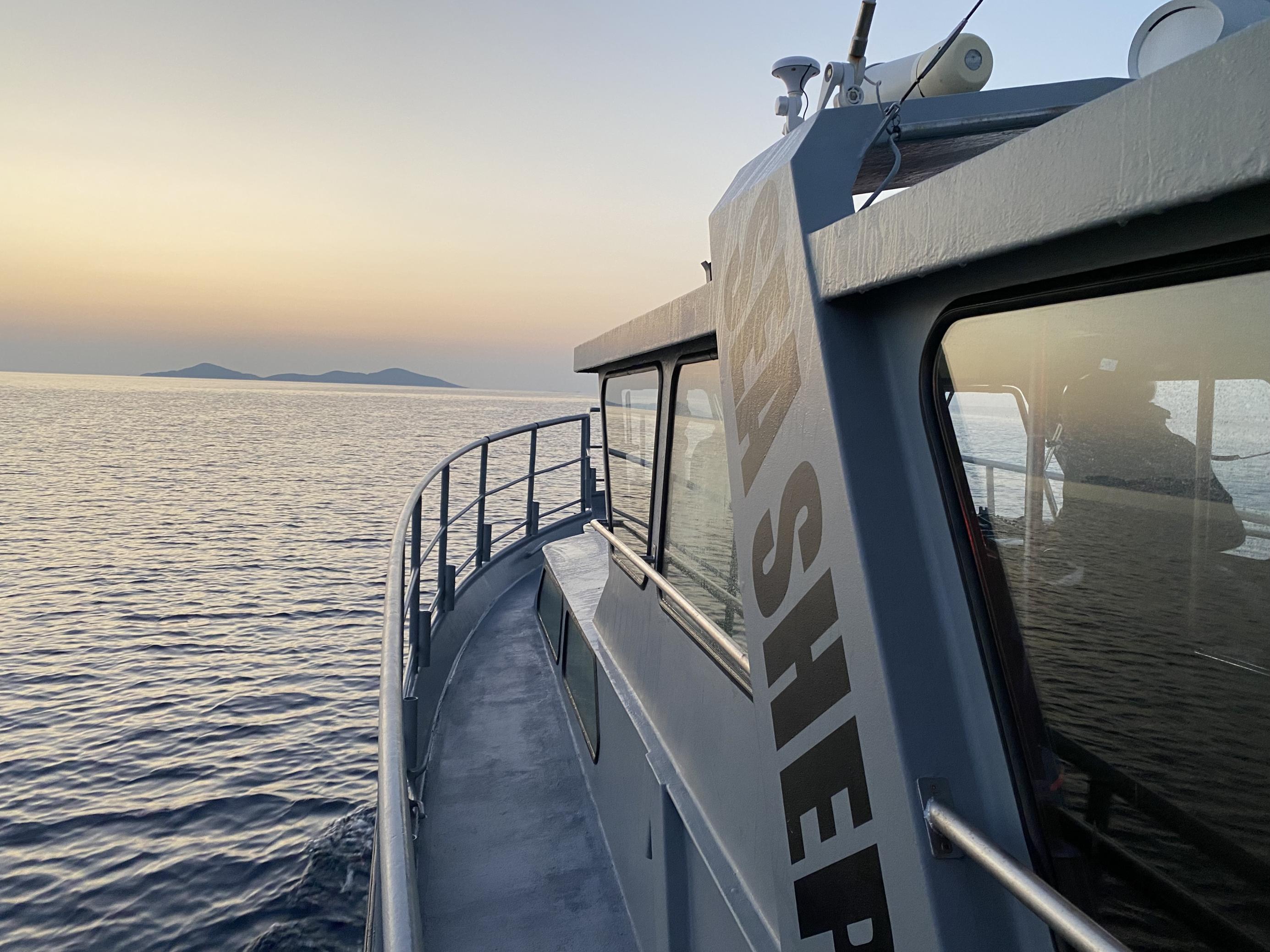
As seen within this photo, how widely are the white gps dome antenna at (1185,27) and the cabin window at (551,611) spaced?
4342 millimetres

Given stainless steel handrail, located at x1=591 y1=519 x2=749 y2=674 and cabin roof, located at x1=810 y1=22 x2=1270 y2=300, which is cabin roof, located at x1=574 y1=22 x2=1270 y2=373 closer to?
cabin roof, located at x1=810 y1=22 x2=1270 y2=300

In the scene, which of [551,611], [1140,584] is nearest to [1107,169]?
[1140,584]

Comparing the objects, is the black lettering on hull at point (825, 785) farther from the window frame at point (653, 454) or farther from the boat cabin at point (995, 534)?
the window frame at point (653, 454)

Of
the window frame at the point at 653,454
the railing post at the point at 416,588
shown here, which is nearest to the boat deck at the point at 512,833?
the railing post at the point at 416,588

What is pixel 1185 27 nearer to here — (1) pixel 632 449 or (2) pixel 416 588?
(1) pixel 632 449

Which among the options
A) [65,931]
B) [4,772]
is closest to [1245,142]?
[65,931]

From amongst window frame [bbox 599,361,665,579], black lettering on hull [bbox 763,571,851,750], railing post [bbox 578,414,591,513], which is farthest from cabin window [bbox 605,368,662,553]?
railing post [bbox 578,414,591,513]

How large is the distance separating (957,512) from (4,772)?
10864 millimetres

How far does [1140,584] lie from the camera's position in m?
1.04

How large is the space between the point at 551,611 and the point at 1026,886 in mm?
5459

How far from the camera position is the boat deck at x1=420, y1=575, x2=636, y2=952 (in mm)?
3283

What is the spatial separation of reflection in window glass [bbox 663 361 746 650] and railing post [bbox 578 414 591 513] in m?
5.61

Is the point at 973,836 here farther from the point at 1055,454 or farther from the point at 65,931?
the point at 65,931

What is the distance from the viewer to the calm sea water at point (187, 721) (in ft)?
21.6
